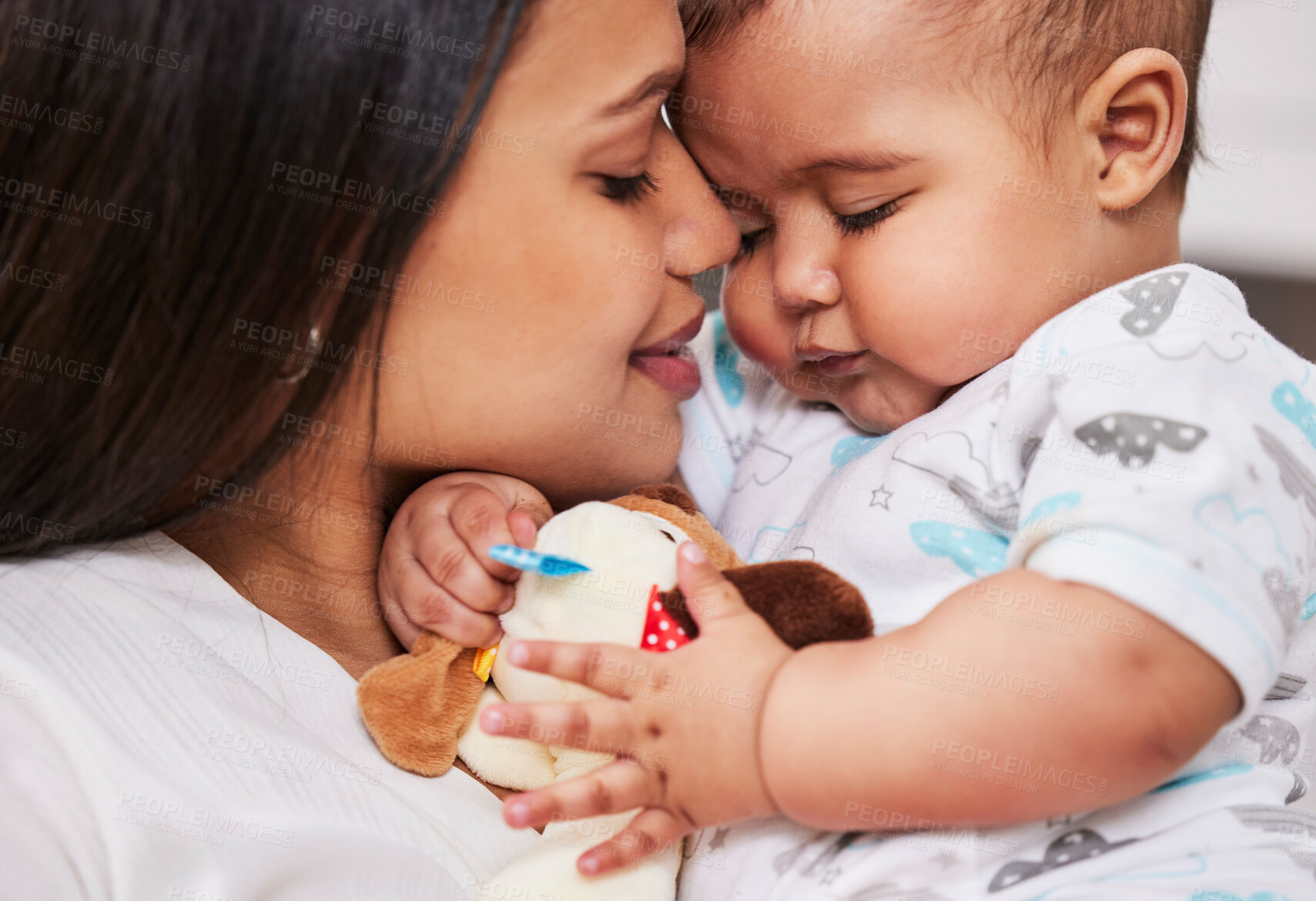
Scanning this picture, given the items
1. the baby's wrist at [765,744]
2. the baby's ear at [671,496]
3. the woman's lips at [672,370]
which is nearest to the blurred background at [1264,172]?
the woman's lips at [672,370]

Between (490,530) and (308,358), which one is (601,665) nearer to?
(490,530)

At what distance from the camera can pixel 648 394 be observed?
3.78 feet

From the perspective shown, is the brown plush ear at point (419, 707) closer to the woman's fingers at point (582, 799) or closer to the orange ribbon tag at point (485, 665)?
the orange ribbon tag at point (485, 665)

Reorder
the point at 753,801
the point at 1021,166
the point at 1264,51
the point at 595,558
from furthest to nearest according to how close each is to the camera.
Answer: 1. the point at 1264,51
2. the point at 1021,166
3. the point at 595,558
4. the point at 753,801

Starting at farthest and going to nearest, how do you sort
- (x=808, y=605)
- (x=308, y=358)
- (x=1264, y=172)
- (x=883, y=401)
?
(x=1264, y=172)
(x=883, y=401)
(x=308, y=358)
(x=808, y=605)

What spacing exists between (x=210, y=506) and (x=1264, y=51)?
1982mm

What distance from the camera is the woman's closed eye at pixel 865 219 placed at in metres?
1.11

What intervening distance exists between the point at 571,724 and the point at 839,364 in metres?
0.60

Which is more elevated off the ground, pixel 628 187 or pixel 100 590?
pixel 628 187

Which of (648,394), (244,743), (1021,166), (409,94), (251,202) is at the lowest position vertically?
(244,743)

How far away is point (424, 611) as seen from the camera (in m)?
1.03

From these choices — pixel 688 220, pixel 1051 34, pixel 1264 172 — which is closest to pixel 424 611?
pixel 688 220

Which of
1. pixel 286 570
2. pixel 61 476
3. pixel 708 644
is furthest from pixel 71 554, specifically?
pixel 708 644

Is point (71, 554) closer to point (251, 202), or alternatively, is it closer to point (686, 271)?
point (251, 202)
